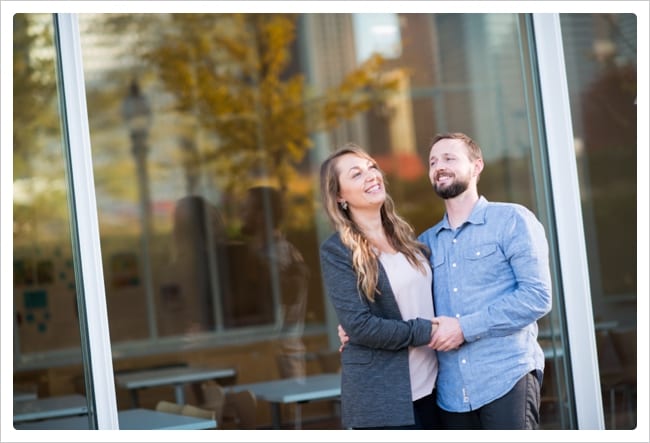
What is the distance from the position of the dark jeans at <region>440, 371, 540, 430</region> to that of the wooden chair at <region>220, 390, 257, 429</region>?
2525 millimetres

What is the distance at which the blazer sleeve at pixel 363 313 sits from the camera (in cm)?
354

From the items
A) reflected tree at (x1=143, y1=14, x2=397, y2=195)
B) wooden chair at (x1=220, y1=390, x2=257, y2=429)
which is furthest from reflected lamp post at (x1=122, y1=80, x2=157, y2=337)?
wooden chair at (x1=220, y1=390, x2=257, y2=429)

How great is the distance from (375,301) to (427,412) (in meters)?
0.46

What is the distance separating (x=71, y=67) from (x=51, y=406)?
2668 millimetres

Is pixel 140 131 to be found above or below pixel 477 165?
above

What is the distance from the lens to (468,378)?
11.8 ft

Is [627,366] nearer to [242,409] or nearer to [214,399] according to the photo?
[242,409]

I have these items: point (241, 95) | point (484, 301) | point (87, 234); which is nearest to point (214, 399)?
point (87, 234)

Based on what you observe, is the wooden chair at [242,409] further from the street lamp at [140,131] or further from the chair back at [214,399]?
the street lamp at [140,131]

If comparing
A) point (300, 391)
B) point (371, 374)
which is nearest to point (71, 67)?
point (371, 374)

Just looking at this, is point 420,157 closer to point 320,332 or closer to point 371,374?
point 320,332

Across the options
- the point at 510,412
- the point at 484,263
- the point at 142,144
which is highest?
the point at 142,144

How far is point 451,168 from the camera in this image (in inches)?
144

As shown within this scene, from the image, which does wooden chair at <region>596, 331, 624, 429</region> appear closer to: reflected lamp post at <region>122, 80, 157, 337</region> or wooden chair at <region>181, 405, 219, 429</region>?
wooden chair at <region>181, 405, 219, 429</region>
